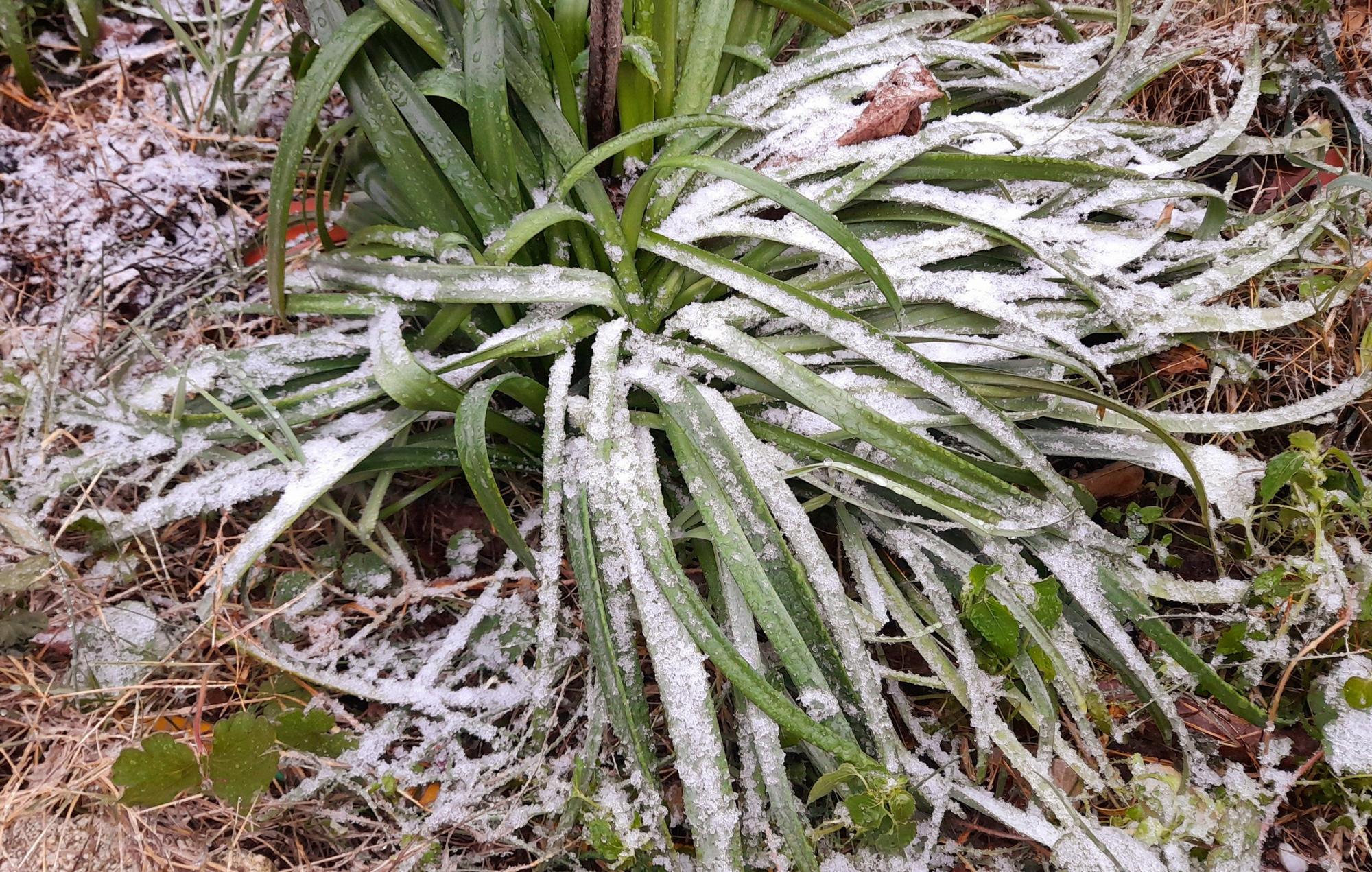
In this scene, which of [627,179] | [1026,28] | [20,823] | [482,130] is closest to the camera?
[20,823]

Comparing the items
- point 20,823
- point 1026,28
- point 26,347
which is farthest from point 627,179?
point 20,823

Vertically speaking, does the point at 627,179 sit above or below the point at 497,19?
below

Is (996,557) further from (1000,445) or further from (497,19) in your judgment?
(497,19)

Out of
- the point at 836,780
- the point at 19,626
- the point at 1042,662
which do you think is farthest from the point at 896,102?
the point at 19,626

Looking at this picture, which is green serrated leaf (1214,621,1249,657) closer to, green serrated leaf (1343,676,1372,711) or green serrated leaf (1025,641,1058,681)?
green serrated leaf (1343,676,1372,711)

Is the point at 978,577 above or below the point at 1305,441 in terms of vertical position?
below

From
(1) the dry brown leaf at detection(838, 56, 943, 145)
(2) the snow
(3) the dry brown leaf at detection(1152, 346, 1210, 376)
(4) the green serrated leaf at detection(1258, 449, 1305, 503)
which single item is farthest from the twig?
(1) the dry brown leaf at detection(838, 56, 943, 145)

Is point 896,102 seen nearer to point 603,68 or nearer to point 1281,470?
point 603,68

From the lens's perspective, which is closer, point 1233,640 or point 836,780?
point 836,780
